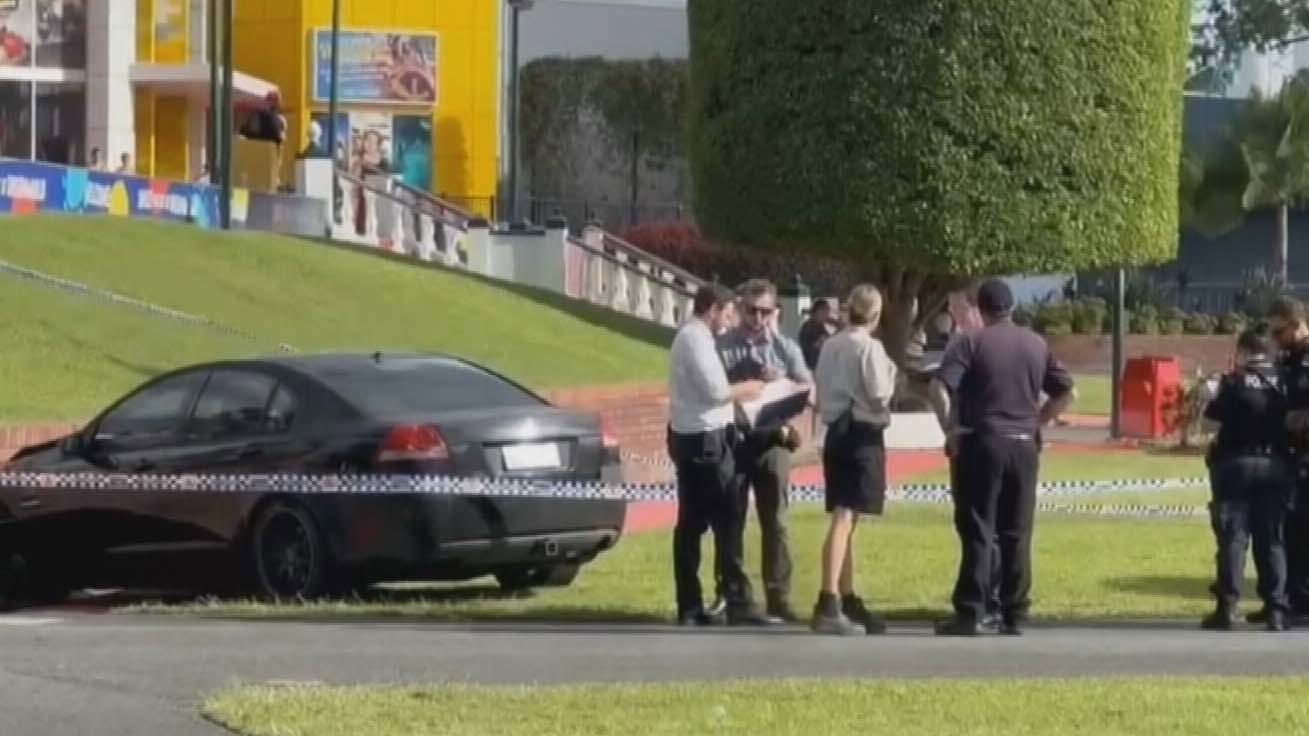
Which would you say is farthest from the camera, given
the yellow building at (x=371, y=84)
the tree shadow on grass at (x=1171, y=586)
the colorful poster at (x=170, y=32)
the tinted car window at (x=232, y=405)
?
the yellow building at (x=371, y=84)

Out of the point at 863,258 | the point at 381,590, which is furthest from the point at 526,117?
the point at 381,590

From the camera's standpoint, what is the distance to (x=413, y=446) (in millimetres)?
15383

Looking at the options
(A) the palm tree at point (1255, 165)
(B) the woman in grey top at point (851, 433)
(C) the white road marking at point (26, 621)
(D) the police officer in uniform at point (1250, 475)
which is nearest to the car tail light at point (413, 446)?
(C) the white road marking at point (26, 621)

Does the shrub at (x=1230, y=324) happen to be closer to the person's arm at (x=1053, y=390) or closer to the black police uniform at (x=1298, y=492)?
the black police uniform at (x=1298, y=492)

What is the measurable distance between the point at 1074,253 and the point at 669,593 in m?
11.7

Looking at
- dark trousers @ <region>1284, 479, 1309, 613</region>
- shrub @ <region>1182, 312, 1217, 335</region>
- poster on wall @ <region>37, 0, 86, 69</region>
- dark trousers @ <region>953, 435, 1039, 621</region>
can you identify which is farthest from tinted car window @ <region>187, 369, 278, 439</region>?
shrub @ <region>1182, 312, 1217, 335</region>

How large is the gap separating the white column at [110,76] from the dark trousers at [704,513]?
111ft

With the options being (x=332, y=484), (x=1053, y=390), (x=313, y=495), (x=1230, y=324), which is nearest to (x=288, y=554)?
(x=313, y=495)

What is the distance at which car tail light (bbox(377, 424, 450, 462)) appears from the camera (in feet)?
50.4

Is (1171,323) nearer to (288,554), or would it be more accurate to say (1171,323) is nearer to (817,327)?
(817,327)

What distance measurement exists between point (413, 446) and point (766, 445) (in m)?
→ 2.00

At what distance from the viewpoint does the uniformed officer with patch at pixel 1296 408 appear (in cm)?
1482

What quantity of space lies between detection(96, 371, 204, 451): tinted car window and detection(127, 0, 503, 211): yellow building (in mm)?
32991

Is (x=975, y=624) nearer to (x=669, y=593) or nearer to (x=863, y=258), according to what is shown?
(x=669, y=593)
